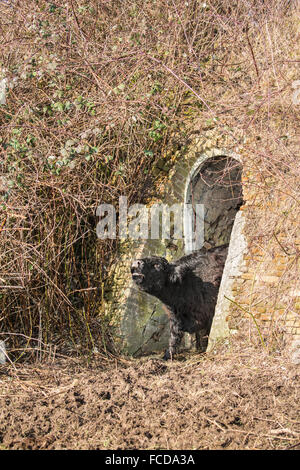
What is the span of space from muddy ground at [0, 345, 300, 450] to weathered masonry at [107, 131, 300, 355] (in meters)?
0.40

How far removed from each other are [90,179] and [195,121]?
5.31ft

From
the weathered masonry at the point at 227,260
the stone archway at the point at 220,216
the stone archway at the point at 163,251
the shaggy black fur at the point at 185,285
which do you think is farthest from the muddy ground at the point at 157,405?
the stone archway at the point at 163,251

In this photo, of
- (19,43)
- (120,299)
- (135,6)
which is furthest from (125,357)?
(135,6)

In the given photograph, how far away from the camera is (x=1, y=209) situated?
17.8 feet

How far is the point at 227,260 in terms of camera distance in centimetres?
606

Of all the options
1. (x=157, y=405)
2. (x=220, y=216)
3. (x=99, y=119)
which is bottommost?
(x=157, y=405)

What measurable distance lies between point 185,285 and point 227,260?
2.51ft

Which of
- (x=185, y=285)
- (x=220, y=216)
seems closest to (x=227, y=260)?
(x=185, y=285)

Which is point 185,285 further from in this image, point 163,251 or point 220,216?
point 220,216

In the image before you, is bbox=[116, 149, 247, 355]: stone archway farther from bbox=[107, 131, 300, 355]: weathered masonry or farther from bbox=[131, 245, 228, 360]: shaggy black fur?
bbox=[131, 245, 228, 360]: shaggy black fur

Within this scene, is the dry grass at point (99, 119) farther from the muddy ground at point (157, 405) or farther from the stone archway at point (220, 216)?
the muddy ground at point (157, 405)

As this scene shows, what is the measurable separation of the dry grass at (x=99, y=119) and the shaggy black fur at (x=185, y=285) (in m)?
0.74

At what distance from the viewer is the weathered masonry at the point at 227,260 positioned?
213 inches

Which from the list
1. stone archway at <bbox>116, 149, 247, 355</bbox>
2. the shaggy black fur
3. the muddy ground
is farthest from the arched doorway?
the muddy ground
